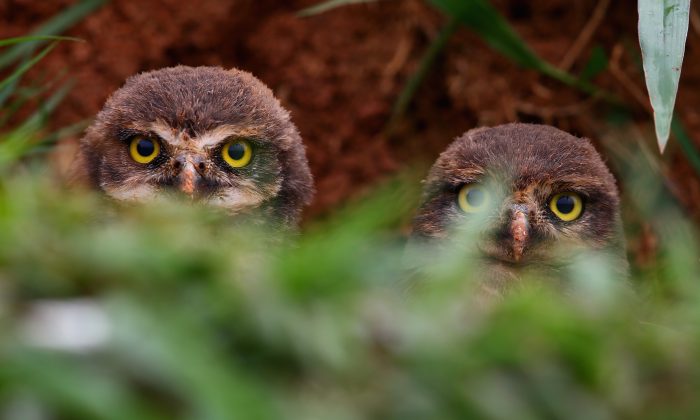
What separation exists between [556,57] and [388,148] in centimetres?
126

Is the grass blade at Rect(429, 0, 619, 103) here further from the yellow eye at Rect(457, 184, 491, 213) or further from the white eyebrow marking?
the white eyebrow marking

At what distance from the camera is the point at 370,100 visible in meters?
6.96

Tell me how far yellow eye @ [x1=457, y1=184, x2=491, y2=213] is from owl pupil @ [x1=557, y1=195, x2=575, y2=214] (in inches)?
13.7

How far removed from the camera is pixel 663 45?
388cm

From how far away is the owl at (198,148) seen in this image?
470 centimetres

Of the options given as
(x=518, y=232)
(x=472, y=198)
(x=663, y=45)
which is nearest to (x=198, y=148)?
(x=472, y=198)

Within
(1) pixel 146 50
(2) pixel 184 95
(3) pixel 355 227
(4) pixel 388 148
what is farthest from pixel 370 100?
(3) pixel 355 227

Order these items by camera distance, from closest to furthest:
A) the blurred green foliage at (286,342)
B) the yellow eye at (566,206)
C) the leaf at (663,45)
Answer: the blurred green foliage at (286,342)
the leaf at (663,45)
the yellow eye at (566,206)

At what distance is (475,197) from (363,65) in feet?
7.17

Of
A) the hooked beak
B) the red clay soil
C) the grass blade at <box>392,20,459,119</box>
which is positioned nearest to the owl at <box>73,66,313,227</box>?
the hooked beak

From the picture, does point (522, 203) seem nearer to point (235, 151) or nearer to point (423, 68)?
point (235, 151)

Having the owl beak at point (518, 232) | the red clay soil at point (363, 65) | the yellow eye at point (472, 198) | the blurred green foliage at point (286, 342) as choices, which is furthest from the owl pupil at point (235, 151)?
the blurred green foliage at point (286, 342)

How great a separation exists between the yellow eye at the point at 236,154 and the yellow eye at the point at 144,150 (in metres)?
0.31

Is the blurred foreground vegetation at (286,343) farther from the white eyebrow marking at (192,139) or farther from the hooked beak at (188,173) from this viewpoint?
the white eyebrow marking at (192,139)
